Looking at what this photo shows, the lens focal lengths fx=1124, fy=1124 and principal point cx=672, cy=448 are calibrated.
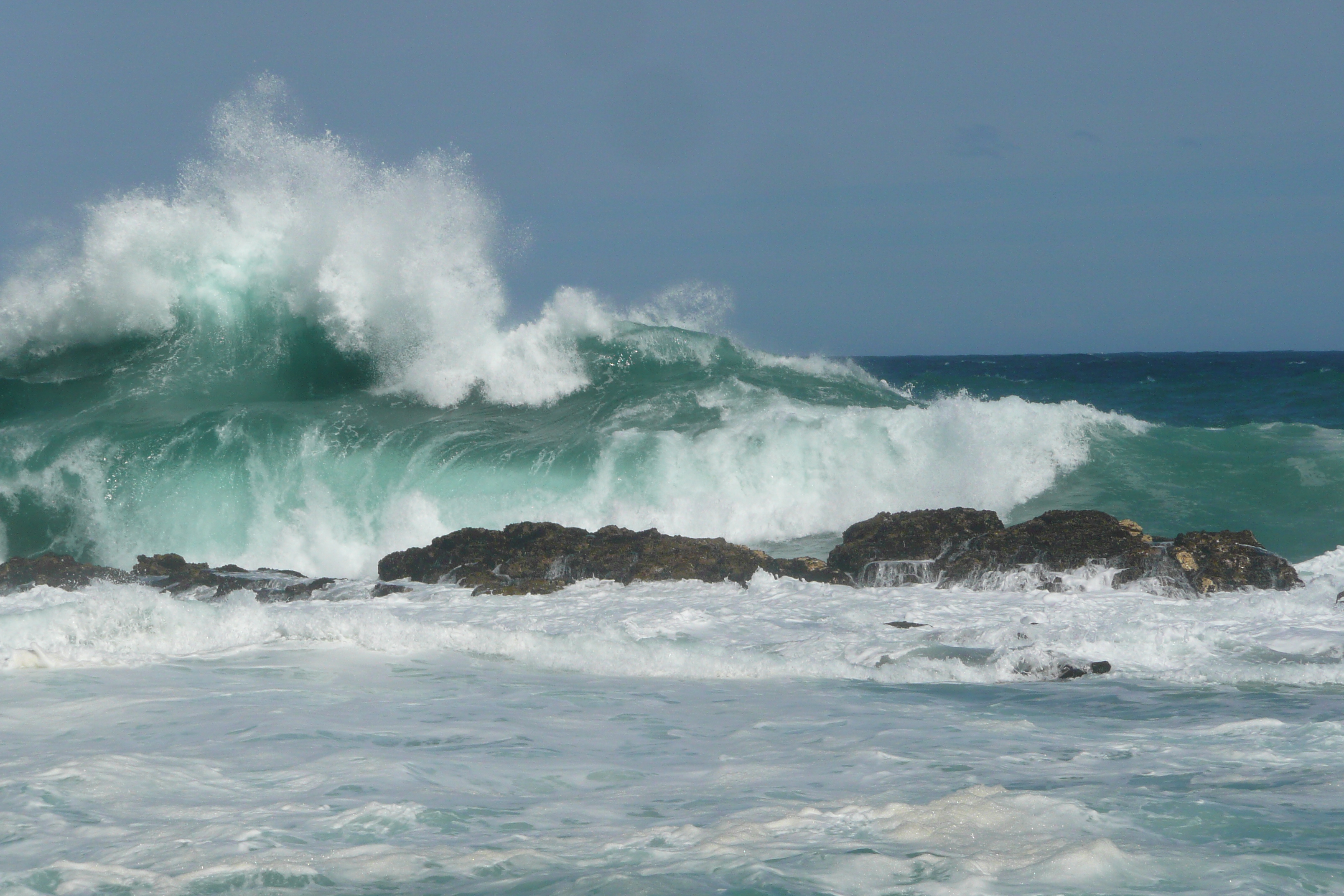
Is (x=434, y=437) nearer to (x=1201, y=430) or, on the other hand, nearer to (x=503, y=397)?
(x=503, y=397)

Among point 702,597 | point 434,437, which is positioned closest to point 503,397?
point 434,437

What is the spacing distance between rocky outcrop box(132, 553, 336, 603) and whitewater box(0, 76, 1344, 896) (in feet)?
1.31

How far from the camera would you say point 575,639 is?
23.1 ft

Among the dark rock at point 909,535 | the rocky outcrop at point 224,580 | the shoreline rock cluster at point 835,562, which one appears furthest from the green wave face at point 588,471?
the shoreline rock cluster at point 835,562

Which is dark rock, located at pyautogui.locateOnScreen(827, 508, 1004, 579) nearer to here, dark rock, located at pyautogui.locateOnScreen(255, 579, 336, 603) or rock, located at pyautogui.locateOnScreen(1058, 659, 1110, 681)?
rock, located at pyautogui.locateOnScreen(1058, 659, 1110, 681)

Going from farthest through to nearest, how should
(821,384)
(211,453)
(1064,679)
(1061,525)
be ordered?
(821,384)
(211,453)
(1061,525)
(1064,679)

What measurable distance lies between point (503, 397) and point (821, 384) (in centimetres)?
535

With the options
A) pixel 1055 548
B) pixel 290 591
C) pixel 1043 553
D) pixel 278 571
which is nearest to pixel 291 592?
pixel 290 591

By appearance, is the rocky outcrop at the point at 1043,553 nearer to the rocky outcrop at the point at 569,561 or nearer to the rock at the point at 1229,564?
the rock at the point at 1229,564

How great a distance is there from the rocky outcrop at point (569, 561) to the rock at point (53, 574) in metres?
2.45

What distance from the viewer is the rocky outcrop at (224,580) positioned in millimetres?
9539

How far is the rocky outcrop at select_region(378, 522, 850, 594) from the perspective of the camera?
370 inches

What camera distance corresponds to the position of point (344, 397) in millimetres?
16297

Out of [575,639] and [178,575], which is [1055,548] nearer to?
[575,639]
